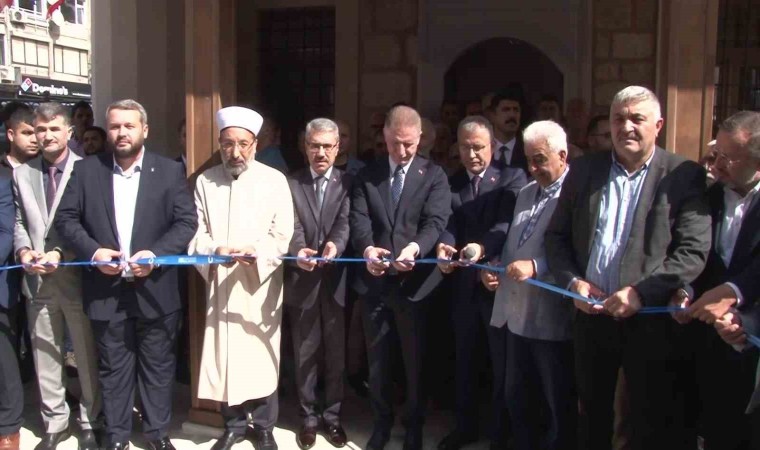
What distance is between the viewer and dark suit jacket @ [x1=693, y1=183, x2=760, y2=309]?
339 cm

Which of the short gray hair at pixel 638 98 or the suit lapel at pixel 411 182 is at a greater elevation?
the short gray hair at pixel 638 98

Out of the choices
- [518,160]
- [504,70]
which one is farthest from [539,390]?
[504,70]

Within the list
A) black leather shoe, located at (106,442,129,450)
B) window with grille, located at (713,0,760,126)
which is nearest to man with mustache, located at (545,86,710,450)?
black leather shoe, located at (106,442,129,450)

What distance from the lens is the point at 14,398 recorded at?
4.86m

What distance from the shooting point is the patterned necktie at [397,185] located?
15.6 feet

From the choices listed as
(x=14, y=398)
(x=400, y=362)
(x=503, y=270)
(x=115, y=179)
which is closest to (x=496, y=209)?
(x=503, y=270)

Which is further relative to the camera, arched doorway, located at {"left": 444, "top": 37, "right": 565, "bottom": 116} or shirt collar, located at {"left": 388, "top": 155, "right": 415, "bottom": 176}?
arched doorway, located at {"left": 444, "top": 37, "right": 565, "bottom": 116}

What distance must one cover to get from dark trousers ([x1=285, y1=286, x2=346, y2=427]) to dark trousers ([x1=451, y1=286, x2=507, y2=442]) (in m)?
0.72

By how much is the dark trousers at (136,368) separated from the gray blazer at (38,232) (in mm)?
343

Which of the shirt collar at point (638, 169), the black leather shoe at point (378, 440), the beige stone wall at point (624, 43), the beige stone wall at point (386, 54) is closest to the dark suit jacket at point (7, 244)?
the black leather shoe at point (378, 440)

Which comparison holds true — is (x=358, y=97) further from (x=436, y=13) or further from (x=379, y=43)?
(x=436, y=13)

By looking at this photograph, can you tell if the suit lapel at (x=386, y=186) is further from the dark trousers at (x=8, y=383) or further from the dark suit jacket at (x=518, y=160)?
the dark trousers at (x=8, y=383)

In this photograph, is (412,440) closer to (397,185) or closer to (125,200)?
(397,185)

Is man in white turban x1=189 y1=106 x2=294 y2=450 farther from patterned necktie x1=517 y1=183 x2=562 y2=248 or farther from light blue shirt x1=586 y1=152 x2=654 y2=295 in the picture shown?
light blue shirt x1=586 y1=152 x2=654 y2=295
